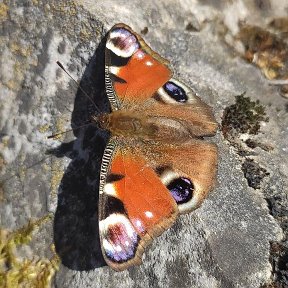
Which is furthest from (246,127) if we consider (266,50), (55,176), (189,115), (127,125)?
(55,176)

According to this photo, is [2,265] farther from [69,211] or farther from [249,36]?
[249,36]

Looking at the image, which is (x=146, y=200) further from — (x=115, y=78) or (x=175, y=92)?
(x=115, y=78)

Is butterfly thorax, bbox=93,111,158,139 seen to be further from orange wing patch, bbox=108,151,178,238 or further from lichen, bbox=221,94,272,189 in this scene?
lichen, bbox=221,94,272,189

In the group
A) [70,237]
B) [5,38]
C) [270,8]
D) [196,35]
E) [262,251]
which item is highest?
[270,8]

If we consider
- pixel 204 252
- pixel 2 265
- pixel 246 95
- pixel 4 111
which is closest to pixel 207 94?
pixel 246 95

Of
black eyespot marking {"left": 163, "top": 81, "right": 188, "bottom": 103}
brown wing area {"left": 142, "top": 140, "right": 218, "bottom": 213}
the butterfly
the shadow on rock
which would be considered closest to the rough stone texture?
the shadow on rock

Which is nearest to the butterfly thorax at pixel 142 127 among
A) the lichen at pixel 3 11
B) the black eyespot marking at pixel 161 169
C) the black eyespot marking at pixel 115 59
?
the black eyespot marking at pixel 161 169

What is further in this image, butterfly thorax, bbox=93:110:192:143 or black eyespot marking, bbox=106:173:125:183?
butterfly thorax, bbox=93:110:192:143
